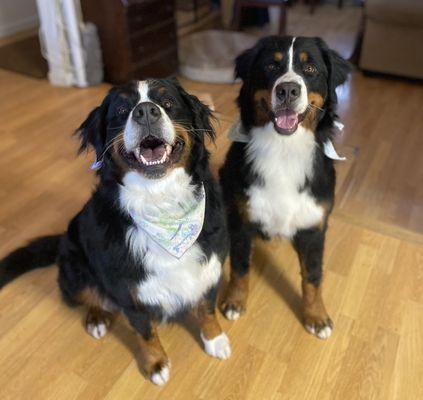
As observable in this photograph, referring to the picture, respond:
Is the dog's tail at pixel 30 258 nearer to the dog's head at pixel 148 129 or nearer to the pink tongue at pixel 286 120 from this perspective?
the dog's head at pixel 148 129

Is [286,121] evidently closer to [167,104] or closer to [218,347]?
[167,104]

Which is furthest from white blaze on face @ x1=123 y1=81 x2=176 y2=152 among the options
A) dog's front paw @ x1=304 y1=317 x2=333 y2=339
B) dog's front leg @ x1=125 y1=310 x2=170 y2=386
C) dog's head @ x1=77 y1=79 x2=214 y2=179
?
dog's front paw @ x1=304 y1=317 x2=333 y2=339

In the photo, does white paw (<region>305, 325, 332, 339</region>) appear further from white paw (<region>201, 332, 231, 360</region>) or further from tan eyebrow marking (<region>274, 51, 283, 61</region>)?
tan eyebrow marking (<region>274, 51, 283, 61</region>)

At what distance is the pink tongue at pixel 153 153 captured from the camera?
3.75 ft

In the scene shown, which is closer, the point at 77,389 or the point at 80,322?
the point at 77,389

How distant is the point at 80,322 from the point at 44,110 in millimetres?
2016

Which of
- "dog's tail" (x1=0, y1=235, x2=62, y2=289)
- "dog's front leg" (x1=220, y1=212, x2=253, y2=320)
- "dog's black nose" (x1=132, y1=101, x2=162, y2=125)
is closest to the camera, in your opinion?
"dog's black nose" (x1=132, y1=101, x2=162, y2=125)

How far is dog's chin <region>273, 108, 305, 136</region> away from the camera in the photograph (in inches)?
49.7

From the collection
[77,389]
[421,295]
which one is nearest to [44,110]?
[77,389]

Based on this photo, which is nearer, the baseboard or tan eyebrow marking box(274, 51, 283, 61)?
tan eyebrow marking box(274, 51, 283, 61)

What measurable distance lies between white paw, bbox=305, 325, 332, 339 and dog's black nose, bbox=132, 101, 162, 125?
3.26 feet

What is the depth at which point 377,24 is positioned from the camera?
11.4 ft

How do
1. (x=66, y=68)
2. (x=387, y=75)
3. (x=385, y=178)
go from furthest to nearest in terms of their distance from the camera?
(x=387, y=75), (x=66, y=68), (x=385, y=178)

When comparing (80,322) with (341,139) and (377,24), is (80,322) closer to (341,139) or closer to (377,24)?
(341,139)
